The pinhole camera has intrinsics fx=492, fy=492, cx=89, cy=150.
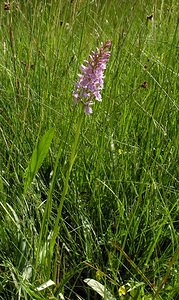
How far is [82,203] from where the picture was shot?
130cm

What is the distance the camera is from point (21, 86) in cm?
168

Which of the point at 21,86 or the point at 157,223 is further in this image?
the point at 21,86

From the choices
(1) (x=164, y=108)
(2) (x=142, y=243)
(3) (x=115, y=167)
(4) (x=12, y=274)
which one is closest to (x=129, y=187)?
(3) (x=115, y=167)

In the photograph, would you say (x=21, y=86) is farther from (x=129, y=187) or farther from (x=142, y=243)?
(x=142, y=243)

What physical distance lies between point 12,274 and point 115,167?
18.4 inches

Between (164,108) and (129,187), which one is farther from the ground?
(164,108)

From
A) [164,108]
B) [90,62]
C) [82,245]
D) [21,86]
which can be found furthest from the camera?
[21,86]

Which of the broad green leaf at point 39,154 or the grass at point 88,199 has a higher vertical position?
the broad green leaf at point 39,154

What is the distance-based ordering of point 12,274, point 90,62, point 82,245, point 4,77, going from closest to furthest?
point 90,62 → point 12,274 → point 82,245 → point 4,77

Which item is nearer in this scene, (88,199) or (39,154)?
(39,154)

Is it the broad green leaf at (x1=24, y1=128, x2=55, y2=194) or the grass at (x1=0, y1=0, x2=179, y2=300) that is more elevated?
the broad green leaf at (x1=24, y1=128, x2=55, y2=194)

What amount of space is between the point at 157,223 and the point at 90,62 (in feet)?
1.56

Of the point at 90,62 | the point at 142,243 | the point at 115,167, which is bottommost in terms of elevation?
the point at 142,243

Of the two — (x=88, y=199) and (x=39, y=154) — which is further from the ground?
(x=39, y=154)
